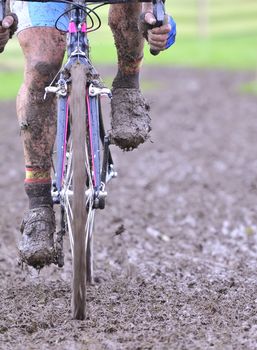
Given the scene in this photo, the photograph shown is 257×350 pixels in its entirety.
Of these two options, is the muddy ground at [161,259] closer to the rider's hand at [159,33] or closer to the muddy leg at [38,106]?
the muddy leg at [38,106]

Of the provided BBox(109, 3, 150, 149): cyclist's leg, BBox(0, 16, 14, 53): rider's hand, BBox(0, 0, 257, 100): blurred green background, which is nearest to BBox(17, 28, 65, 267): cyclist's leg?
BBox(0, 16, 14, 53): rider's hand

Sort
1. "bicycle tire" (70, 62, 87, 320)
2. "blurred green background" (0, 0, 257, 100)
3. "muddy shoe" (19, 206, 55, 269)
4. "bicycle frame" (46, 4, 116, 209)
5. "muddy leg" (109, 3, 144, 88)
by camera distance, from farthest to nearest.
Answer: "blurred green background" (0, 0, 257, 100) < "muddy leg" (109, 3, 144, 88) < "muddy shoe" (19, 206, 55, 269) < "bicycle frame" (46, 4, 116, 209) < "bicycle tire" (70, 62, 87, 320)

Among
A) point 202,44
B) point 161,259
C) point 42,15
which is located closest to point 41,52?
point 42,15

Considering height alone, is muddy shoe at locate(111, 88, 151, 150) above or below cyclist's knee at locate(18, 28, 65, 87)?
below

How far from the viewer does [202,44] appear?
39.7 meters

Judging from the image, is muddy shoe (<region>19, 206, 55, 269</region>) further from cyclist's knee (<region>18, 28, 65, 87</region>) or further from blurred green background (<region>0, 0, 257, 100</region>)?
blurred green background (<region>0, 0, 257, 100</region>)

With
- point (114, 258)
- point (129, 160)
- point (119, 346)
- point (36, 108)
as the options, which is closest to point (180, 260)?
point (114, 258)

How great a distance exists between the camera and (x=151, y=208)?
23.6ft

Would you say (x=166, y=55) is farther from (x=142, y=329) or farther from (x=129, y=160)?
(x=142, y=329)

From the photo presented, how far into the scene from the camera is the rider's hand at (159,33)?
3.71 metres

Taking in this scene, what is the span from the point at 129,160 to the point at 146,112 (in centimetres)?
584

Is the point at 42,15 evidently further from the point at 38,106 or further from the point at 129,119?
the point at 129,119

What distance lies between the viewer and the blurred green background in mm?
29320

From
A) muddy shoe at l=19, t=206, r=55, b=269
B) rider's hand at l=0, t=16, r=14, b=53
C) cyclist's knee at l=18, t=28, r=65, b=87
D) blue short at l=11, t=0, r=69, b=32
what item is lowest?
muddy shoe at l=19, t=206, r=55, b=269
